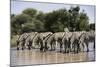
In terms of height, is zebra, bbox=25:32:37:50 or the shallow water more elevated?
zebra, bbox=25:32:37:50

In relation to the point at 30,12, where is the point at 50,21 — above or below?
below

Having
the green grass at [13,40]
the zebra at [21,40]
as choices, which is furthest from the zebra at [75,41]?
the green grass at [13,40]

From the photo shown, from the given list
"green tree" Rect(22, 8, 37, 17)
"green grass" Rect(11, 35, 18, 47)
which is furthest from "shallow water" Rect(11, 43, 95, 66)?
"green tree" Rect(22, 8, 37, 17)

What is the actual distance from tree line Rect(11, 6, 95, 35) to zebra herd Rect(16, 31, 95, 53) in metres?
0.06

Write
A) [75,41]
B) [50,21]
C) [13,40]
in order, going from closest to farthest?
[13,40] → [50,21] → [75,41]

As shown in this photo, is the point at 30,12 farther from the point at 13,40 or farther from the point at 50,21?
the point at 13,40

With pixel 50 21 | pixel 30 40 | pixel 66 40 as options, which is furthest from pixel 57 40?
pixel 30 40

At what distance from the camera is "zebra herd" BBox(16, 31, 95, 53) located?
2.78 meters

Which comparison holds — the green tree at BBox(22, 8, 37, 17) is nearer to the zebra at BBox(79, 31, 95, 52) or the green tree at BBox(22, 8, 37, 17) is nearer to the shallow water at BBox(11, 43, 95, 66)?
the shallow water at BBox(11, 43, 95, 66)

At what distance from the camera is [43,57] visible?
2.85 m

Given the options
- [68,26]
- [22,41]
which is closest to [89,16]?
[68,26]

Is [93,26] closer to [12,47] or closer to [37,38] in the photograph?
[37,38]

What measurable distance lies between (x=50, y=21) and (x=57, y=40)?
11.4 inches

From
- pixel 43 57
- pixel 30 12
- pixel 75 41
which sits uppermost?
pixel 30 12
